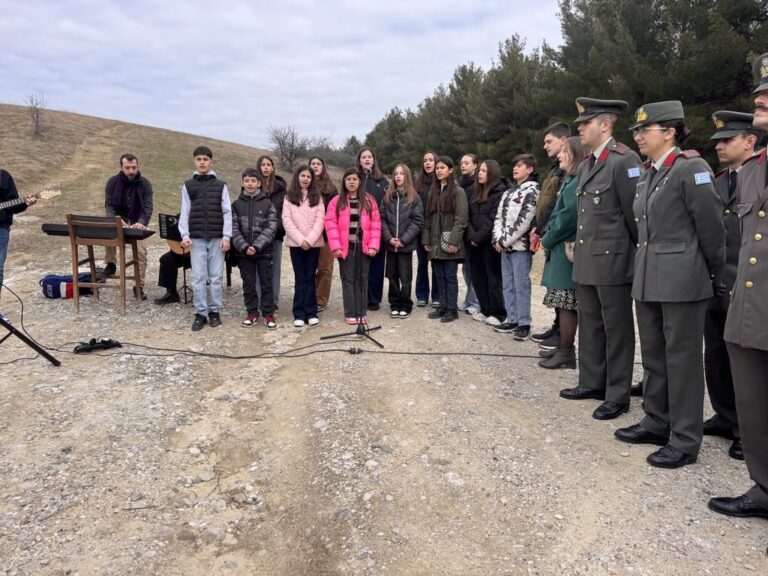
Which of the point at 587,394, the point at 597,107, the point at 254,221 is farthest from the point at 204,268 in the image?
the point at 597,107

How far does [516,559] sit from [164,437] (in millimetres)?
2451

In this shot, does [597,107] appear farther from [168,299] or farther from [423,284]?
[168,299]

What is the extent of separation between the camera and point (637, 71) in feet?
41.7

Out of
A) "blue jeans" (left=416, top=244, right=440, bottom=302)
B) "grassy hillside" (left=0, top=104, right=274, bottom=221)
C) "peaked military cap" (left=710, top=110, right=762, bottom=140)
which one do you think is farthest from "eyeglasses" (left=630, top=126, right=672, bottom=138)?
"grassy hillside" (left=0, top=104, right=274, bottom=221)

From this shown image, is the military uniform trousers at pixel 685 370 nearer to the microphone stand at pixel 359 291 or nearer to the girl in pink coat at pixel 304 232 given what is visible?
the microphone stand at pixel 359 291

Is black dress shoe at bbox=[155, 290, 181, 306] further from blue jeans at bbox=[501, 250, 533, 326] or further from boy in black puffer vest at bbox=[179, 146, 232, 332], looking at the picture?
blue jeans at bbox=[501, 250, 533, 326]

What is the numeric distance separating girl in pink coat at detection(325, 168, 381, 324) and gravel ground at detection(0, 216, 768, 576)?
1.32 m

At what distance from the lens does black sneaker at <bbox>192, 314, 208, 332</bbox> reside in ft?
20.3

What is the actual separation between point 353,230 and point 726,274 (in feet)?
12.9

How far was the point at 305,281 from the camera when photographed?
656 cm

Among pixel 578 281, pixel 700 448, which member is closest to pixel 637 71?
pixel 578 281

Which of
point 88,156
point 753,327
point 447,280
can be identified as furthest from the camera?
point 88,156

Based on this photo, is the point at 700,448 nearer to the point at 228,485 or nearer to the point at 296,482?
the point at 296,482

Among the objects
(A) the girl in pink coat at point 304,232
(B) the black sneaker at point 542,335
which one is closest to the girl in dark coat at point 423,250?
(A) the girl in pink coat at point 304,232
